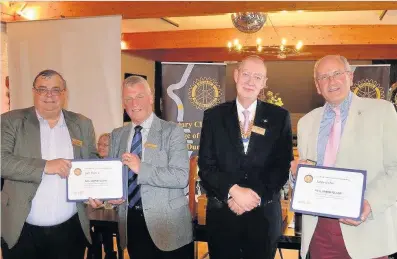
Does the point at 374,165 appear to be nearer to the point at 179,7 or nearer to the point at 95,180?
the point at 95,180

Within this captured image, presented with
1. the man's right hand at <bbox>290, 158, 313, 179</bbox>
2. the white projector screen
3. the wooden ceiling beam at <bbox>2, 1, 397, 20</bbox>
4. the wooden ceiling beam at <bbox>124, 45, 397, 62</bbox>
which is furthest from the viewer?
the wooden ceiling beam at <bbox>124, 45, 397, 62</bbox>

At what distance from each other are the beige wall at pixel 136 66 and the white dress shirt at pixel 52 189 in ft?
23.6

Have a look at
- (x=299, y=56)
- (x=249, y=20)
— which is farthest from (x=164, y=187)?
(x=299, y=56)

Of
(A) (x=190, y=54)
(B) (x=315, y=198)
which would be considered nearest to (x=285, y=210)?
(B) (x=315, y=198)

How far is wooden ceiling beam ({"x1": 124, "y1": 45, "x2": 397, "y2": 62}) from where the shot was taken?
378 inches

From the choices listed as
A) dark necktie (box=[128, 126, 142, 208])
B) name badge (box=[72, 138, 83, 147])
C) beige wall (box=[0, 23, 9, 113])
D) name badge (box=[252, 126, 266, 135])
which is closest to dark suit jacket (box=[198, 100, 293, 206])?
name badge (box=[252, 126, 266, 135])

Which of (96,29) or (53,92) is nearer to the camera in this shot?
(53,92)

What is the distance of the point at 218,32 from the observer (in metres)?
8.72

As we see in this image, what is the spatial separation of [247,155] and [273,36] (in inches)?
263

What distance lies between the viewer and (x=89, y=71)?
181 inches

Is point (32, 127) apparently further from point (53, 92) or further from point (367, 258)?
point (367, 258)

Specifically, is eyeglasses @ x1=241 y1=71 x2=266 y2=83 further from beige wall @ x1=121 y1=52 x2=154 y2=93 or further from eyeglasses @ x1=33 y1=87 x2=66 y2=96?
beige wall @ x1=121 y1=52 x2=154 y2=93

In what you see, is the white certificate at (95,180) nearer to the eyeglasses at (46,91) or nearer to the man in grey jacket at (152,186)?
the man in grey jacket at (152,186)

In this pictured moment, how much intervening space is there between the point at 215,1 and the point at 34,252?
3.39 m
